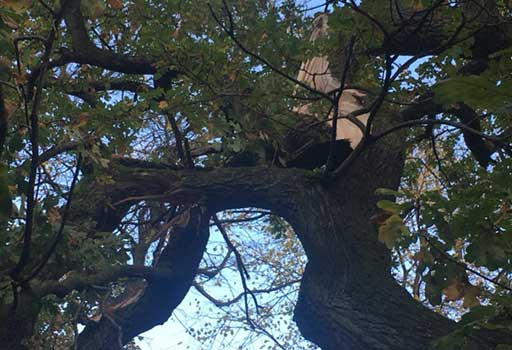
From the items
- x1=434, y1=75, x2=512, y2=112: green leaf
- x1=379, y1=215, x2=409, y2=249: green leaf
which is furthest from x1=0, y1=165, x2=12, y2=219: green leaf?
x1=379, y1=215, x2=409, y2=249: green leaf

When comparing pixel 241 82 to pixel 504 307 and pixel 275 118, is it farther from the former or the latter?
pixel 504 307

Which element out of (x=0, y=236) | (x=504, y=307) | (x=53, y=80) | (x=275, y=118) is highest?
(x=53, y=80)

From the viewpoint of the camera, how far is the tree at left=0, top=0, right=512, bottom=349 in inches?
131

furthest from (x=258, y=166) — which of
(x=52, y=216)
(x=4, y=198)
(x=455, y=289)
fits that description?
(x=4, y=198)

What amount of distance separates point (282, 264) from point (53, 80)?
253 inches

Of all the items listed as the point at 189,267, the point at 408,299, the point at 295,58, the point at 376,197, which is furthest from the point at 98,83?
the point at 408,299

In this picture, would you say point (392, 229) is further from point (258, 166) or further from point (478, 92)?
point (258, 166)

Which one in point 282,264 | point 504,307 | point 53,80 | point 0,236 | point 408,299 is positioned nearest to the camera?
point 504,307

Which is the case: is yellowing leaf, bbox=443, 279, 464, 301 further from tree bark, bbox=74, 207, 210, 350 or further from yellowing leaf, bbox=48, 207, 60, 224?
tree bark, bbox=74, 207, 210, 350

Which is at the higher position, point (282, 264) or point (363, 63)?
point (282, 264)

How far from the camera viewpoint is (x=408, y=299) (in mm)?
4418

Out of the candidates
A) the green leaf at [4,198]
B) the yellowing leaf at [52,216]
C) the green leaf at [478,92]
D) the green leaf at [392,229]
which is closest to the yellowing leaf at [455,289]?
the green leaf at [392,229]

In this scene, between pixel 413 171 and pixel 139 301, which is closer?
pixel 139 301

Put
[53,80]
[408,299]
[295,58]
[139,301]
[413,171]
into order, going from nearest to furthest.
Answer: [408,299] → [295,58] → [53,80] → [139,301] → [413,171]
